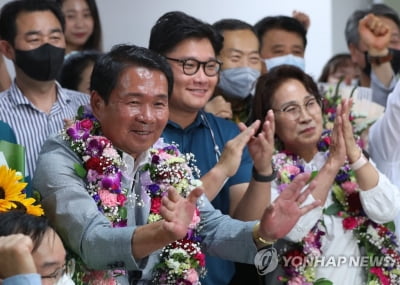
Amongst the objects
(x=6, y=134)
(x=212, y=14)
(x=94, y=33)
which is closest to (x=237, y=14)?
(x=212, y=14)

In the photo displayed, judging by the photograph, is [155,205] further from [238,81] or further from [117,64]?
[238,81]

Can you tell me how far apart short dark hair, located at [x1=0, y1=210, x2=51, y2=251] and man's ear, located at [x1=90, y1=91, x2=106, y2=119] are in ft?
2.01

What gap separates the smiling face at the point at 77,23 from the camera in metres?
4.87

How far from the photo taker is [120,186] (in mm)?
3068

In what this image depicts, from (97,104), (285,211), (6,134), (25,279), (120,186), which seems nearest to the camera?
(25,279)

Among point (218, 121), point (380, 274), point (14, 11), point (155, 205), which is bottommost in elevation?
point (380, 274)

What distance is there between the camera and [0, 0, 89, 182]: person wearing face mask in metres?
3.90

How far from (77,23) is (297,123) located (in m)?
1.54

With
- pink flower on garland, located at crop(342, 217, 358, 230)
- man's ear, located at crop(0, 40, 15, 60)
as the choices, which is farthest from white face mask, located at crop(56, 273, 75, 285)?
man's ear, located at crop(0, 40, 15, 60)

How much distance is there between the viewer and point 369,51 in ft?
15.8

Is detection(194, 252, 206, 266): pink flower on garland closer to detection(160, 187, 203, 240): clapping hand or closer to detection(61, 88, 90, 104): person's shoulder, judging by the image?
detection(160, 187, 203, 240): clapping hand

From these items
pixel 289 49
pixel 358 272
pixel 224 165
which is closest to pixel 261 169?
pixel 224 165

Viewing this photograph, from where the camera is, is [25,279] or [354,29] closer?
[25,279]

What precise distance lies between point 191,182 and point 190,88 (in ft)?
2.06
